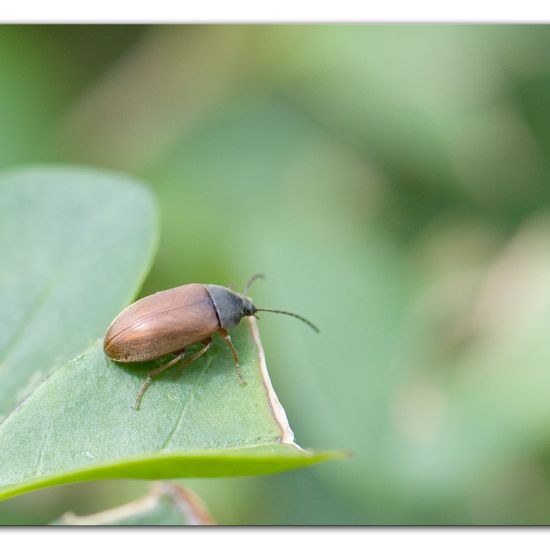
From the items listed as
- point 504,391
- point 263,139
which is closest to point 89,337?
point 504,391

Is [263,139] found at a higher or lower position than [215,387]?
higher

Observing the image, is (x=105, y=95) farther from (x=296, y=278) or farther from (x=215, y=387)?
(x=215, y=387)

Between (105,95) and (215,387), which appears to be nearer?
(215,387)

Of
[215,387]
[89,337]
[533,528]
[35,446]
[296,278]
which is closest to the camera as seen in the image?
[35,446]

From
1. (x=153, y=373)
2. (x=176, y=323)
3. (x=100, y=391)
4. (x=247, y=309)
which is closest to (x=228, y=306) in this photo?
(x=247, y=309)

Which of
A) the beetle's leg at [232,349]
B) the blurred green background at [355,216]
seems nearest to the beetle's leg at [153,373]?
the beetle's leg at [232,349]

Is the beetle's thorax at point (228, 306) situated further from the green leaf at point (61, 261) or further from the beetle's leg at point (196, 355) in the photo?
the green leaf at point (61, 261)
